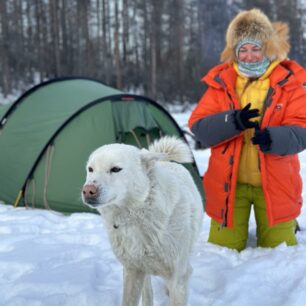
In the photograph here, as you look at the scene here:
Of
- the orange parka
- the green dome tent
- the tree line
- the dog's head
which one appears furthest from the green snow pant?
the tree line

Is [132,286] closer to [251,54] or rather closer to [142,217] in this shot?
[142,217]

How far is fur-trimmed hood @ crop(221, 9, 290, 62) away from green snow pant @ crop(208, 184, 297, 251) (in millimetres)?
1117

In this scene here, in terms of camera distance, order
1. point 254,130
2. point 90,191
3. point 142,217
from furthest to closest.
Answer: point 254,130 < point 142,217 < point 90,191

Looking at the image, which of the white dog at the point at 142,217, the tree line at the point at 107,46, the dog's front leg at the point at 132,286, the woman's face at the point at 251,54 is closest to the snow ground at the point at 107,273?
the dog's front leg at the point at 132,286

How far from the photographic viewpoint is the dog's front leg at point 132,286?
2.32 metres

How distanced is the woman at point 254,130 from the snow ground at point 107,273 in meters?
0.28

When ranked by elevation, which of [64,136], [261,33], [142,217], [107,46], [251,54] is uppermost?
[261,33]

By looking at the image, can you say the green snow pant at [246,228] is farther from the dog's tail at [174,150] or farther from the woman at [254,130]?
the dog's tail at [174,150]

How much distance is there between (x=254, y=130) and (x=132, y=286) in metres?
1.58

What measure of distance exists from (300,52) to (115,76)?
65.7 feet

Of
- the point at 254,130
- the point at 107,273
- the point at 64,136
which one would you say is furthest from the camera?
the point at 64,136

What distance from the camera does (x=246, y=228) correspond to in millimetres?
Result: 3492

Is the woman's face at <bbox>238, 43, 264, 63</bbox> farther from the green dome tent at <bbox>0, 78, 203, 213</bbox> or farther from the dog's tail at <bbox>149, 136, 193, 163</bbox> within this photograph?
the green dome tent at <bbox>0, 78, 203, 213</bbox>

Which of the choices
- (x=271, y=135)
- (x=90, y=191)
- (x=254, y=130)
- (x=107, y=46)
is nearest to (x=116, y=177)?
(x=90, y=191)
